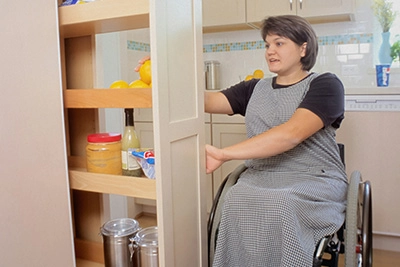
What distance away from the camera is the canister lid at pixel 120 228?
1.37m

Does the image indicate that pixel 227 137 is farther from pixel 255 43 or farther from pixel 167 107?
pixel 167 107

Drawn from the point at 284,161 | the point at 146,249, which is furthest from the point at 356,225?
the point at 146,249

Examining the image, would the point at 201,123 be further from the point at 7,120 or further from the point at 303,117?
the point at 7,120

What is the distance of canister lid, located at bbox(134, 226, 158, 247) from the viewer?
1.27 meters

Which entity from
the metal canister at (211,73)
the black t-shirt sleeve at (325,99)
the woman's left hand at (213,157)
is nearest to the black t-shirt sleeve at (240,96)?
the black t-shirt sleeve at (325,99)

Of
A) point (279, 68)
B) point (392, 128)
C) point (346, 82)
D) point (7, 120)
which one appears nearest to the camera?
point (7, 120)

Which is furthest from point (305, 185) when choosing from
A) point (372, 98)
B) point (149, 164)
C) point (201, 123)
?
point (372, 98)

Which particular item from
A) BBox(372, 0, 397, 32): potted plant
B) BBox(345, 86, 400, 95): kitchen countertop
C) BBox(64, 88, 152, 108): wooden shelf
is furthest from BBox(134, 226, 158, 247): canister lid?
BBox(372, 0, 397, 32): potted plant

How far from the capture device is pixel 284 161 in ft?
4.90

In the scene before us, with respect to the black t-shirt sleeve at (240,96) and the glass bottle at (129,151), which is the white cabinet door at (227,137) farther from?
the glass bottle at (129,151)

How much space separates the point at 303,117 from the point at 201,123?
0.35 m

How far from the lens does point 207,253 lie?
1391mm

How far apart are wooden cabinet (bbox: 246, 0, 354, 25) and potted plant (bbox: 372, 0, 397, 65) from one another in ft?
0.72

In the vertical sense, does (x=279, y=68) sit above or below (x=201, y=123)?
above
